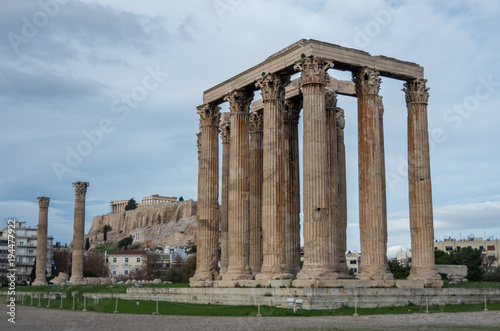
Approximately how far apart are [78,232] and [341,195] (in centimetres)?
4606

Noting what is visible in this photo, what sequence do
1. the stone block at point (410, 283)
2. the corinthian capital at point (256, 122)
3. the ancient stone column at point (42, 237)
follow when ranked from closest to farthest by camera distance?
the stone block at point (410, 283) → the corinthian capital at point (256, 122) → the ancient stone column at point (42, 237)

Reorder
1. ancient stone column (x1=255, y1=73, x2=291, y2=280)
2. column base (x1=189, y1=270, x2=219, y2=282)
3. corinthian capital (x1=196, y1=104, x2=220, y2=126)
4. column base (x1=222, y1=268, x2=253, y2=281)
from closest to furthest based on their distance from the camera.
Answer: ancient stone column (x1=255, y1=73, x2=291, y2=280)
column base (x1=222, y1=268, x2=253, y2=281)
column base (x1=189, y1=270, x2=219, y2=282)
corinthian capital (x1=196, y1=104, x2=220, y2=126)

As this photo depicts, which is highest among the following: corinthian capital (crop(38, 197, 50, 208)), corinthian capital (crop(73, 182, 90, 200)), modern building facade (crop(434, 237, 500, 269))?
corinthian capital (crop(73, 182, 90, 200))

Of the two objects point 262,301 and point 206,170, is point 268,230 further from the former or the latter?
point 206,170

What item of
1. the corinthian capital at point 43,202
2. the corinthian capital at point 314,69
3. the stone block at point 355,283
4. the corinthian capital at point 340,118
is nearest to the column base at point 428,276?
the stone block at point 355,283

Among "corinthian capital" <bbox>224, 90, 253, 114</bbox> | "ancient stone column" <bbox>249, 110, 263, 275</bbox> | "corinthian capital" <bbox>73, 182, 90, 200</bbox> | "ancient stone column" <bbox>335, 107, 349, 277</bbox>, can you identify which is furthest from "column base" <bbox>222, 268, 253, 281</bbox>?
Result: "corinthian capital" <bbox>73, 182, 90, 200</bbox>

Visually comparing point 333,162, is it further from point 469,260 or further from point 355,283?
point 469,260

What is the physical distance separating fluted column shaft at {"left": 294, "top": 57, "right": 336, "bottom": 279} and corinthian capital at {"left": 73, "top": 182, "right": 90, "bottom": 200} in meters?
51.8

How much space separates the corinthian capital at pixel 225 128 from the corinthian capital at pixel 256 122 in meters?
4.06

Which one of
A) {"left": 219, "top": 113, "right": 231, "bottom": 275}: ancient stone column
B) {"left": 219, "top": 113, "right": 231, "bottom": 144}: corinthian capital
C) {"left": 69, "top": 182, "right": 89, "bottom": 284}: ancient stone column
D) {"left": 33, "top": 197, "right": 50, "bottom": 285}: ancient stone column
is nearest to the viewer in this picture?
{"left": 219, "top": 113, "right": 231, "bottom": 275}: ancient stone column

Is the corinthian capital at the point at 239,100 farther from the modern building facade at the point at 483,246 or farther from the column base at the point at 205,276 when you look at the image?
the modern building facade at the point at 483,246

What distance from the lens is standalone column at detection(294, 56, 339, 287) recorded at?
3384cm

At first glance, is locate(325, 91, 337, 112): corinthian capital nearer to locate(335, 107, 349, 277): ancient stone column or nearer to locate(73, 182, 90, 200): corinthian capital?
locate(335, 107, 349, 277): ancient stone column

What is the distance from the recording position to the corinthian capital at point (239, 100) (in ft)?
143
